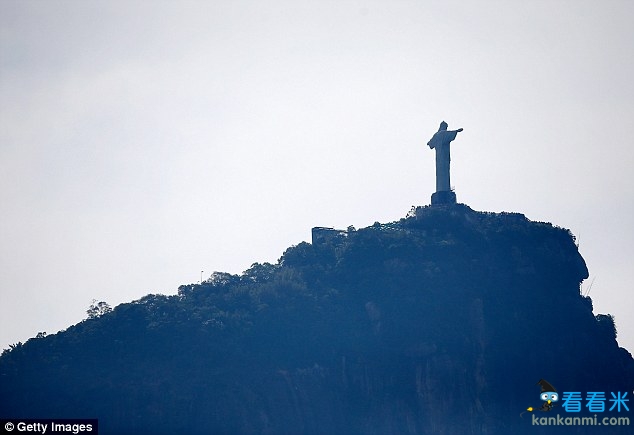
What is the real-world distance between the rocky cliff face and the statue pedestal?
783 millimetres

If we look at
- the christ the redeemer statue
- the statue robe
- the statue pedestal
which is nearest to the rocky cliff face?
the statue pedestal

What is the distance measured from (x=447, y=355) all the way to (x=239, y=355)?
69.9 feet

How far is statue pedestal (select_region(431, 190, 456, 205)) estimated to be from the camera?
146 meters

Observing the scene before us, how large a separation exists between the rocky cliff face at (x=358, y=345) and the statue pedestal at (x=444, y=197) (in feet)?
2.57

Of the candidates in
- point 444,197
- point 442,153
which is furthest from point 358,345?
point 442,153

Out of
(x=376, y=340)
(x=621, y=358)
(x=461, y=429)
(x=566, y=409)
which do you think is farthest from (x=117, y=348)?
(x=621, y=358)

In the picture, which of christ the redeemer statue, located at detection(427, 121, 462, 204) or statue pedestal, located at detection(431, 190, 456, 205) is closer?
christ the redeemer statue, located at detection(427, 121, 462, 204)

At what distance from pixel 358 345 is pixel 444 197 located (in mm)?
20260

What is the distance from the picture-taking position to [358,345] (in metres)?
137

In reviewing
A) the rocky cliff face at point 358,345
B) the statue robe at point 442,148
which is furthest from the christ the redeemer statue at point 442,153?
the rocky cliff face at point 358,345

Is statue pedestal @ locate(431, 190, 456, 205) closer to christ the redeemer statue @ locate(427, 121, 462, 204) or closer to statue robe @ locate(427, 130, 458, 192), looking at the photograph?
christ the redeemer statue @ locate(427, 121, 462, 204)

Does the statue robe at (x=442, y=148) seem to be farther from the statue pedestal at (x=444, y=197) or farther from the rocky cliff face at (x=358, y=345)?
the rocky cliff face at (x=358, y=345)

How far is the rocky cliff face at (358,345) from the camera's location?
130 meters

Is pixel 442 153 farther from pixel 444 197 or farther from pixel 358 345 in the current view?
pixel 358 345
